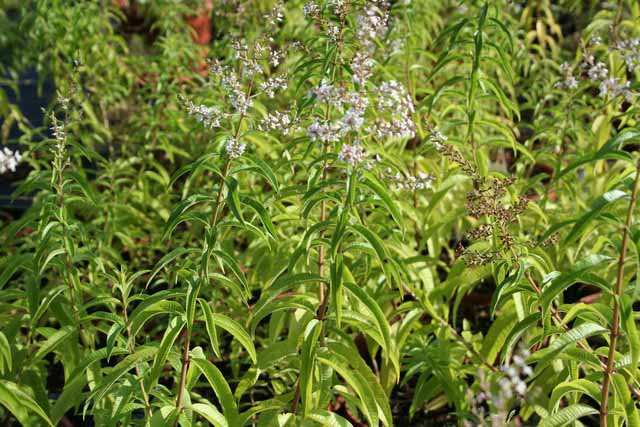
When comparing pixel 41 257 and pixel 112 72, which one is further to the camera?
pixel 112 72

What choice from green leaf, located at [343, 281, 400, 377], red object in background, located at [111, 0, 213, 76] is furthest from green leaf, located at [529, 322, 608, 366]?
red object in background, located at [111, 0, 213, 76]

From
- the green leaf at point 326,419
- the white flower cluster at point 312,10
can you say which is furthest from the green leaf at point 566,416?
the white flower cluster at point 312,10

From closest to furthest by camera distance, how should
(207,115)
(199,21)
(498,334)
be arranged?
(207,115)
(498,334)
(199,21)

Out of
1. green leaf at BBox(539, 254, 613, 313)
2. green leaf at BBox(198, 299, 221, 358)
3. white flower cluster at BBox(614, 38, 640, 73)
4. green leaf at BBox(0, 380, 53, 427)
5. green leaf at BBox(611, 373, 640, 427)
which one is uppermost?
white flower cluster at BBox(614, 38, 640, 73)

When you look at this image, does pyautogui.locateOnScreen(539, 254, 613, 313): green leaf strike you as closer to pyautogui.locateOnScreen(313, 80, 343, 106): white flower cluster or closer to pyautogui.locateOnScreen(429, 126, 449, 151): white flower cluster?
pyautogui.locateOnScreen(429, 126, 449, 151): white flower cluster

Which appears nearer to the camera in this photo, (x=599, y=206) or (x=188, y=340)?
(x=599, y=206)

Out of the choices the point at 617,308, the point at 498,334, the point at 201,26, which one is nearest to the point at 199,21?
the point at 201,26

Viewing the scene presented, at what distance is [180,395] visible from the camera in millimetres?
2121

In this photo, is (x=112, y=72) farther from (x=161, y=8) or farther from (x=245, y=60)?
(x=245, y=60)

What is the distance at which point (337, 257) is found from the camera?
2041 mm

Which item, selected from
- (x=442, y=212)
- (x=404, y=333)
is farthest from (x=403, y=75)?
(x=404, y=333)

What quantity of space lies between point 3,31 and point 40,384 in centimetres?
437

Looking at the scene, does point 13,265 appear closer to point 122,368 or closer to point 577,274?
point 122,368

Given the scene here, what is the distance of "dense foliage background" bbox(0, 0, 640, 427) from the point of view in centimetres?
200
